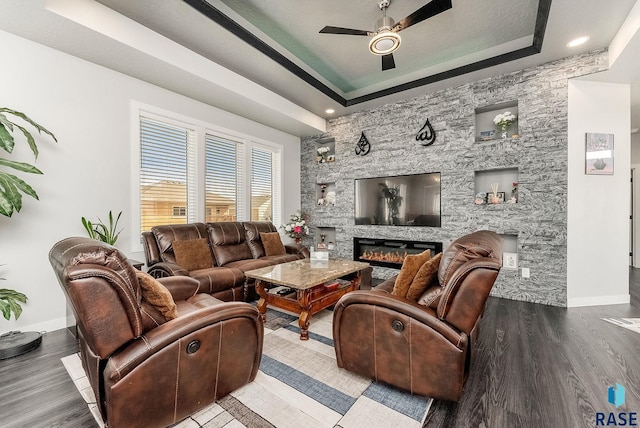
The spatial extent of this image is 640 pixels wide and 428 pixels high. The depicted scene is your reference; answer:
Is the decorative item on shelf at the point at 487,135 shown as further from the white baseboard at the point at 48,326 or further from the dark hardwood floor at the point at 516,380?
the white baseboard at the point at 48,326

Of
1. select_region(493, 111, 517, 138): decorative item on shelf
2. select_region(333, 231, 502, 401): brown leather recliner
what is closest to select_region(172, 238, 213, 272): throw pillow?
select_region(333, 231, 502, 401): brown leather recliner

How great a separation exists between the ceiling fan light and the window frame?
281 centimetres

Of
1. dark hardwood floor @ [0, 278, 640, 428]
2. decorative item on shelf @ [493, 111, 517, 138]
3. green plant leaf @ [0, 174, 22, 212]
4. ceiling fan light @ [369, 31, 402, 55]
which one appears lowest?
dark hardwood floor @ [0, 278, 640, 428]

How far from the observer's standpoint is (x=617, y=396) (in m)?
1.66

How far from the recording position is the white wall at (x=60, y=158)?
101 inches

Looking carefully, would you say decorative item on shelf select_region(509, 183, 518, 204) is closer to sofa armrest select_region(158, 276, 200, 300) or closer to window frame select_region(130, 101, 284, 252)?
window frame select_region(130, 101, 284, 252)

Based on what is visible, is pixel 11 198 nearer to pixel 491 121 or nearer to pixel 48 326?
pixel 48 326

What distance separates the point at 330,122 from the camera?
5.57 metres

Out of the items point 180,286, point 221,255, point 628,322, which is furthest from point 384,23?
point 628,322

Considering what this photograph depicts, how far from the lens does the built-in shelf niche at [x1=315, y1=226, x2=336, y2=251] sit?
220 inches

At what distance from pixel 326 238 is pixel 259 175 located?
1939 mm

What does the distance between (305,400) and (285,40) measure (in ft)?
12.9

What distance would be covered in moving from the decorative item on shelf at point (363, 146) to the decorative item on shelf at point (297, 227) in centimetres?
180

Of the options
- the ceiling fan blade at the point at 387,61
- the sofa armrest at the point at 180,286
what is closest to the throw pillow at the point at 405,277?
the sofa armrest at the point at 180,286
